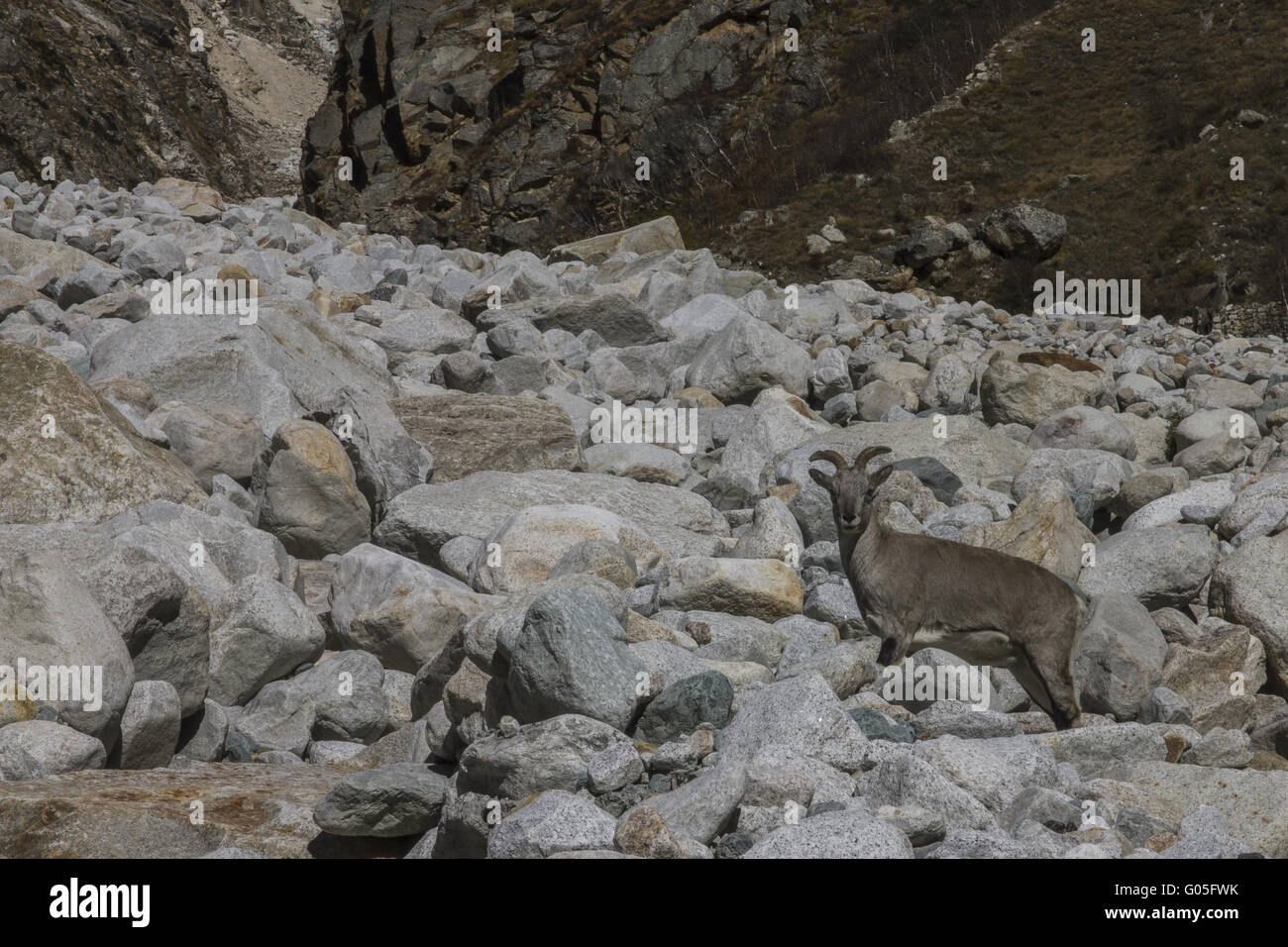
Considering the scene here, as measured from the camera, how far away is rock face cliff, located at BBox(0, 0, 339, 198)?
41.4m

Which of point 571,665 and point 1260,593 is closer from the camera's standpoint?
point 571,665

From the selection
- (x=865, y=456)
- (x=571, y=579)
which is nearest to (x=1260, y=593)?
(x=865, y=456)

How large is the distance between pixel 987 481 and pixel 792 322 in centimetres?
854

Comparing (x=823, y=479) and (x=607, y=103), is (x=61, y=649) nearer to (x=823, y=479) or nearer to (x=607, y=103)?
(x=823, y=479)

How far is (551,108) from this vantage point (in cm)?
4697

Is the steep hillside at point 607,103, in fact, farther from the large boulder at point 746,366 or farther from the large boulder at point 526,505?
the large boulder at point 526,505

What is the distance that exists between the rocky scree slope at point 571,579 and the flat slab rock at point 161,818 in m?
0.03

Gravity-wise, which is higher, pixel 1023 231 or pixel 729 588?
pixel 1023 231

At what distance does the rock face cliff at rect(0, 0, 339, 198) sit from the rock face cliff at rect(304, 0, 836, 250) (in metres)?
7.50

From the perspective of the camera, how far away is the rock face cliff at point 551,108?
45562mm

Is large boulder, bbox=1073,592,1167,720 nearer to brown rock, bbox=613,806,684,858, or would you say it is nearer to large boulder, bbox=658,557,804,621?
large boulder, bbox=658,557,804,621

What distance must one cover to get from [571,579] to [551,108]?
1601 inches

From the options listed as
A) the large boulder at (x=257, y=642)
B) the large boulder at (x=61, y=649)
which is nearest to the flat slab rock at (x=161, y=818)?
the large boulder at (x=61, y=649)

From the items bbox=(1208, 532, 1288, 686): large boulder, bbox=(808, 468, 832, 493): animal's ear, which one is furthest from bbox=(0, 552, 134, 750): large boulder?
bbox=(1208, 532, 1288, 686): large boulder
